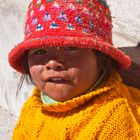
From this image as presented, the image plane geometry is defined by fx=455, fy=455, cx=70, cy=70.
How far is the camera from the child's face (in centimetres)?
176

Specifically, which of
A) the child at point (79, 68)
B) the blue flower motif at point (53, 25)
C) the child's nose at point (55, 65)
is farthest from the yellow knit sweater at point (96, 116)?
the blue flower motif at point (53, 25)

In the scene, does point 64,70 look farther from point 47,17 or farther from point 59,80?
point 47,17

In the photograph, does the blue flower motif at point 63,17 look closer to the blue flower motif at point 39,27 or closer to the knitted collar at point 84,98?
the blue flower motif at point 39,27

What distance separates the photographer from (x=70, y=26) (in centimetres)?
173

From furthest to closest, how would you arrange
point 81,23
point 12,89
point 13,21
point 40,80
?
point 12,89, point 13,21, point 40,80, point 81,23

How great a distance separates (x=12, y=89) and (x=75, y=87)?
4.25ft

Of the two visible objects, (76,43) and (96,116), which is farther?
(96,116)

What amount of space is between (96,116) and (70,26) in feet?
1.23

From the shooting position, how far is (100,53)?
183cm

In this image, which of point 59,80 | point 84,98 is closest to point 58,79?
point 59,80

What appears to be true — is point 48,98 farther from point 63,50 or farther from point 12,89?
point 12,89

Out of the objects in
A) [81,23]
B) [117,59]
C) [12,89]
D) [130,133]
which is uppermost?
[81,23]

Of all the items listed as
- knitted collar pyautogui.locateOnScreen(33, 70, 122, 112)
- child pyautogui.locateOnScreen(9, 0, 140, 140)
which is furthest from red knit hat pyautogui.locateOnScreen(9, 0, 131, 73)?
knitted collar pyautogui.locateOnScreen(33, 70, 122, 112)

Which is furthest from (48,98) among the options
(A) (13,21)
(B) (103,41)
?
(A) (13,21)
